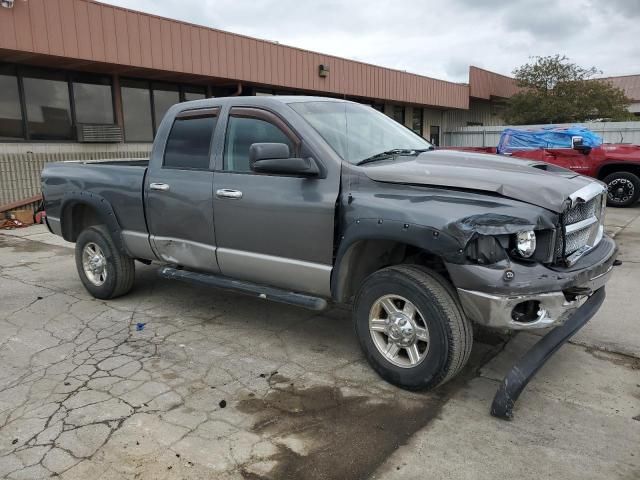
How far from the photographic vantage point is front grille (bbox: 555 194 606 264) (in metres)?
3.02

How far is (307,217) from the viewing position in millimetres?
3623

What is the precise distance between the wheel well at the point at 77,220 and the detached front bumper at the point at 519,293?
165 inches

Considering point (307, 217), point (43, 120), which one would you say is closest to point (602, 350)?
point (307, 217)

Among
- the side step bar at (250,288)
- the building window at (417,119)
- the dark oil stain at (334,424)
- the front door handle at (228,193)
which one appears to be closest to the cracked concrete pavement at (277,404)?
the dark oil stain at (334,424)

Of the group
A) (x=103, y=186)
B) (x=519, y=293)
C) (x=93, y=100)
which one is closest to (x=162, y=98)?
(x=93, y=100)

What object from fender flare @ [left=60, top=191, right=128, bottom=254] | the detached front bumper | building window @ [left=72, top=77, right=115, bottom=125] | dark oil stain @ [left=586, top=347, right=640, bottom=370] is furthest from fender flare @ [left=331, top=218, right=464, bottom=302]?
building window @ [left=72, top=77, right=115, bottom=125]

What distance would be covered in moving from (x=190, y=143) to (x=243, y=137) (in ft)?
2.09

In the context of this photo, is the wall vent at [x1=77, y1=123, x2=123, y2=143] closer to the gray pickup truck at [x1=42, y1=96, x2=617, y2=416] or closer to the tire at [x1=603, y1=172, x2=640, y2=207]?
the gray pickup truck at [x1=42, y1=96, x2=617, y2=416]

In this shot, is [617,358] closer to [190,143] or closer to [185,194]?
[185,194]

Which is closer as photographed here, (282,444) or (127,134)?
(282,444)

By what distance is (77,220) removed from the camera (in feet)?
18.8

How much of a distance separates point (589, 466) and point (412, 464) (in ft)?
2.90

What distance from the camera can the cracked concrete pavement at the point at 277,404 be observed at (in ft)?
8.68

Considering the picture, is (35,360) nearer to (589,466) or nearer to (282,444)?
(282,444)
